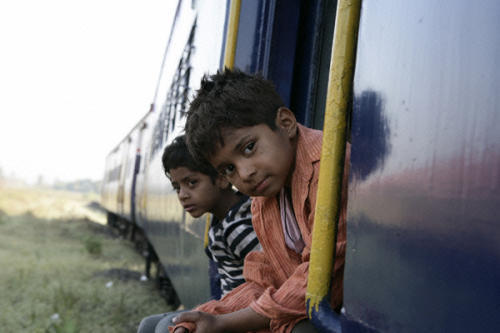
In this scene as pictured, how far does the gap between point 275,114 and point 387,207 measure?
57 centimetres

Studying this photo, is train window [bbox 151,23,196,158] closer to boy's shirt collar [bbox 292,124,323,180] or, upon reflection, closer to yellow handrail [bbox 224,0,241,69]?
yellow handrail [bbox 224,0,241,69]

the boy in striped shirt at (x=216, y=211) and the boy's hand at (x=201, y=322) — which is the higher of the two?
the boy in striped shirt at (x=216, y=211)

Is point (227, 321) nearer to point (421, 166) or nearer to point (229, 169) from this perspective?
point (229, 169)

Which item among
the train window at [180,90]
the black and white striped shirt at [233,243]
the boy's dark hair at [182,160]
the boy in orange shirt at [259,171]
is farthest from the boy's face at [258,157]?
the train window at [180,90]

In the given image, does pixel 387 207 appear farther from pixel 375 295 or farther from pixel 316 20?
pixel 316 20

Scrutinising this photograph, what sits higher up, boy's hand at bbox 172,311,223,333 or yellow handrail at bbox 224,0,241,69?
yellow handrail at bbox 224,0,241,69

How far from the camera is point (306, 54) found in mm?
2055

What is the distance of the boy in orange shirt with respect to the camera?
113 cm

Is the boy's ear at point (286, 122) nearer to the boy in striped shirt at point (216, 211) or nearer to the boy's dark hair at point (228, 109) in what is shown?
the boy's dark hair at point (228, 109)

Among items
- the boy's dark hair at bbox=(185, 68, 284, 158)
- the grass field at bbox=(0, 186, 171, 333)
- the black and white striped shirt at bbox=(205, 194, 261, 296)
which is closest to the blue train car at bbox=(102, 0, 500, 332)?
the boy's dark hair at bbox=(185, 68, 284, 158)

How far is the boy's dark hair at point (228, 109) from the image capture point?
3.93 feet

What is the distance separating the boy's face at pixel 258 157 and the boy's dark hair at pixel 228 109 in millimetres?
20

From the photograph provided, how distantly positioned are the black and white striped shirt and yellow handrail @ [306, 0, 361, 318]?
0.67 metres

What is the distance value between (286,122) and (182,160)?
94cm
